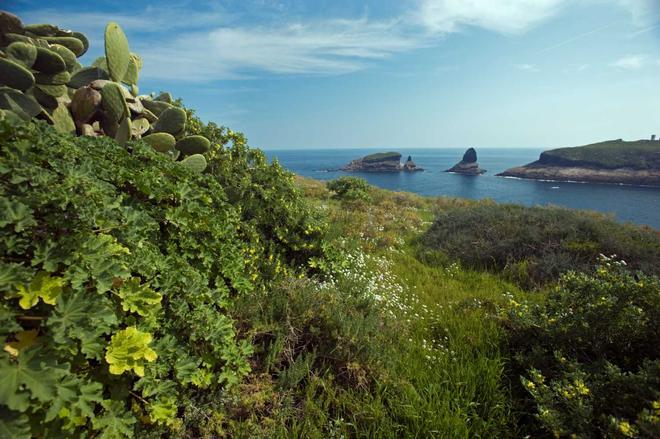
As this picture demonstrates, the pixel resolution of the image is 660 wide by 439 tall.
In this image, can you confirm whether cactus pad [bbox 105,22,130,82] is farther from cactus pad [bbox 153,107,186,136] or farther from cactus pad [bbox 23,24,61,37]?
cactus pad [bbox 23,24,61,37]

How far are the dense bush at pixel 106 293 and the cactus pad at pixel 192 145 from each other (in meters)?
1.71

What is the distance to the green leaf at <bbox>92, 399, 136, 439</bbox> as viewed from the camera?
5.63ft

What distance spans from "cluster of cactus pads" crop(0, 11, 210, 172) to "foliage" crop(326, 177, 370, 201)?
27.2 ft

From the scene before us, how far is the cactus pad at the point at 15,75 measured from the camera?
3701mm

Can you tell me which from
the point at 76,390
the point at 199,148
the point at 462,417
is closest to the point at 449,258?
the point at 462,417

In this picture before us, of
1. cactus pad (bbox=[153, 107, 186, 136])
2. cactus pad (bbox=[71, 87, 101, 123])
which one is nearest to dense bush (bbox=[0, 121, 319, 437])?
cactus pad (bbox=[71, 87, 101, 123])

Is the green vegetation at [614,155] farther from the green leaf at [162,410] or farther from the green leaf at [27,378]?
the green leaf at [27,378]

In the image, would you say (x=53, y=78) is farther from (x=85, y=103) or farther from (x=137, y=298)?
(x=137, y=298)

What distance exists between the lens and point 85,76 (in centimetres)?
490

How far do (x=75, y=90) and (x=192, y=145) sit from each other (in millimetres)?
1846

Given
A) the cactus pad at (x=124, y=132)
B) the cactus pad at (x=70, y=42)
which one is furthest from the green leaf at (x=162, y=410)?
the cactus pad at (x=70, y=42)

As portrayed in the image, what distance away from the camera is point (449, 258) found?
7.02 m

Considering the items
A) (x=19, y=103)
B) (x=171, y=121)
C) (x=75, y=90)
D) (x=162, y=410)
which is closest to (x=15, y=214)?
(x=162, y=410)

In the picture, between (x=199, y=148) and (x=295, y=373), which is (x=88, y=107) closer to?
(x=199, y=148)
